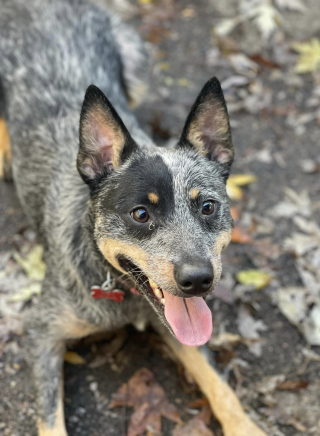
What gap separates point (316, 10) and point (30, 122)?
449 cm

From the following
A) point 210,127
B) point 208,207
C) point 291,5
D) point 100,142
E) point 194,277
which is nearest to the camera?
point 194,277

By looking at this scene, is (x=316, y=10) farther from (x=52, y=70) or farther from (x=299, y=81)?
(x=52, y=70)

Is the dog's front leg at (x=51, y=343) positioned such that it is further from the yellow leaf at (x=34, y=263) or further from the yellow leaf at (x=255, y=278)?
the yellow leaf at (x=255, y=278)

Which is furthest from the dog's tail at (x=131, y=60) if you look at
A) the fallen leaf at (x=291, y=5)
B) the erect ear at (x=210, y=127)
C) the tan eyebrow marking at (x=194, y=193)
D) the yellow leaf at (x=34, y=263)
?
the tan eyebrow marking at (x=194, y=193)

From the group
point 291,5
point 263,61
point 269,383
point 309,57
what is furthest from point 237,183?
point 291,5

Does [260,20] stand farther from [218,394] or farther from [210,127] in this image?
[218,394]

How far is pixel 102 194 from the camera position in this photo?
305 cm

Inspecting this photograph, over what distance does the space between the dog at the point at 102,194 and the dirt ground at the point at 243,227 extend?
26 cm

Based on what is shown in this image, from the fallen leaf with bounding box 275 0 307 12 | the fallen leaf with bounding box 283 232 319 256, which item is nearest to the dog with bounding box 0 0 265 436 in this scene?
the fallen leaf with bounding box 283 232 319 256

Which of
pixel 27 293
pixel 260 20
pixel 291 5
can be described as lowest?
pixel 27 293

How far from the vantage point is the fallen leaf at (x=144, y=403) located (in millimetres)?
3590

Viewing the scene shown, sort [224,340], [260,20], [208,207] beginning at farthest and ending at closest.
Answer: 1. [260,20]
2. [224,340]
3. [208,207]

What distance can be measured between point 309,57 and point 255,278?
11.4 feet

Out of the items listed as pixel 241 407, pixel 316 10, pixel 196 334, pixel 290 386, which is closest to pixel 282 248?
pixel 290 386
